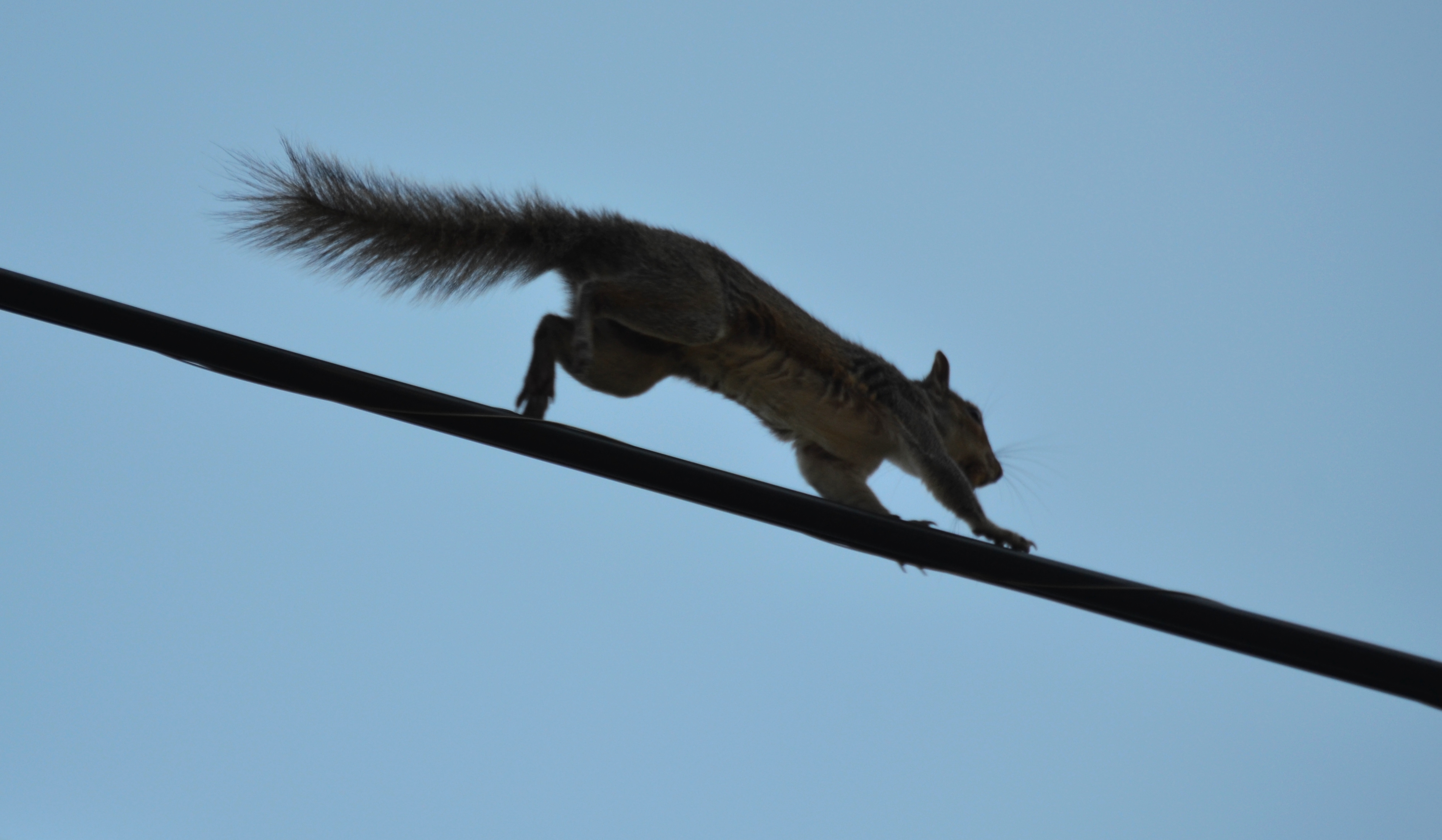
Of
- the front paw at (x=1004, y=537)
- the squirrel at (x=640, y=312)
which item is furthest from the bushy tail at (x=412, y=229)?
the front paw at (x=1004, y=537)

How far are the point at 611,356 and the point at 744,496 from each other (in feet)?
7.17

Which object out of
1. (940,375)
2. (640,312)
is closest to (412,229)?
(640,312)

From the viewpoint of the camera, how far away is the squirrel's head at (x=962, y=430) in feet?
20.6

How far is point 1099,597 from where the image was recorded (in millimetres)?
2807

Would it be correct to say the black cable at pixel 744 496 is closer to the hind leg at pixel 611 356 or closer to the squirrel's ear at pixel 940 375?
the hind leg at pixel 611 356

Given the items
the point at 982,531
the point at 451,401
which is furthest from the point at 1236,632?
the point at 982,531

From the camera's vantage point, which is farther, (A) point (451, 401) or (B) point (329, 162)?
(B) point (329, 162)

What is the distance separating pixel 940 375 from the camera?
649 centimetres

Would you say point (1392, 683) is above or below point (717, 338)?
below

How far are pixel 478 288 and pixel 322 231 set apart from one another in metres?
0.67

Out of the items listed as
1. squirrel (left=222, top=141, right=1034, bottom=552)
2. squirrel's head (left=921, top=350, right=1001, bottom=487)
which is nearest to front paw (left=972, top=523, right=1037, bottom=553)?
squirrel (left=222, top=141, right=1034, bottom=552)

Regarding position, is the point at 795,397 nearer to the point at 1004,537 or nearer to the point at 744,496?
the point at 1004,537

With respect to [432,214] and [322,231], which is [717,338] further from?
[322,231]

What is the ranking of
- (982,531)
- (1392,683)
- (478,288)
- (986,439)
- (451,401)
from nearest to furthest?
(1392,683)
(451,401)
(478,288)
(982,531)
(986,439)
